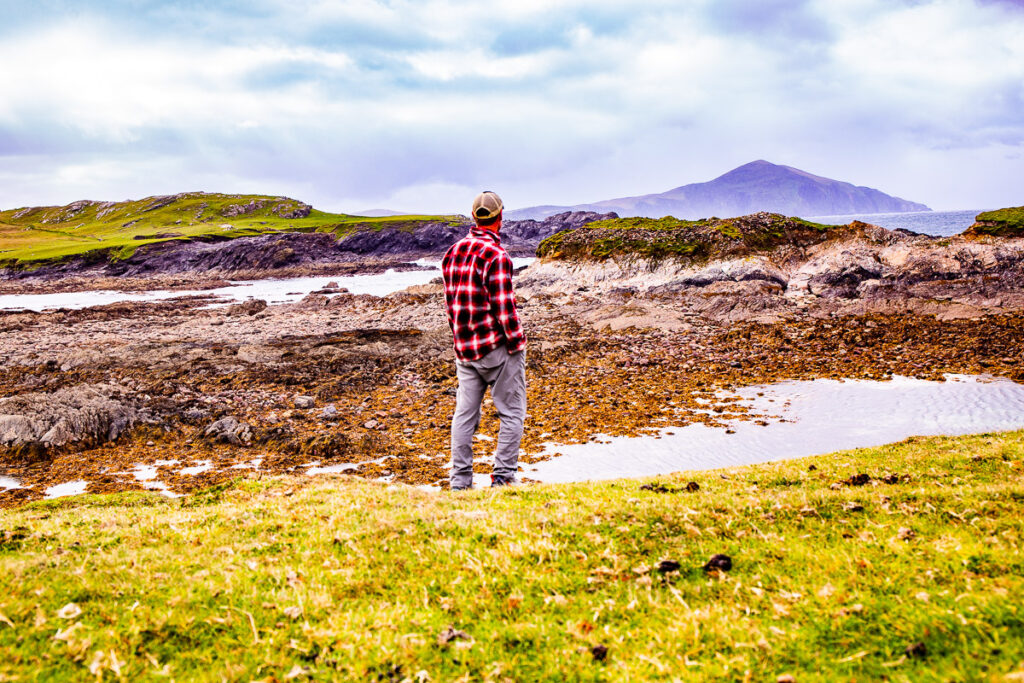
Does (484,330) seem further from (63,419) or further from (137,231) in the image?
(137,231)

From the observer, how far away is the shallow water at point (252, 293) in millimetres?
68500

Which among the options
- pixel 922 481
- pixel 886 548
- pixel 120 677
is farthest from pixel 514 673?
pixel 922 481

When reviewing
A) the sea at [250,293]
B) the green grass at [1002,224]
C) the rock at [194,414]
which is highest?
the green grass at [1002,224]

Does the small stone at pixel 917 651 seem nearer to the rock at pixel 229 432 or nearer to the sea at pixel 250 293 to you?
the rock at pixel 229 432

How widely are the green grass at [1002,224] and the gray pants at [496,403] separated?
2061 inches

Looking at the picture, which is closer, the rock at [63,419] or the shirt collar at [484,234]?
the shirt collar at [484,234]

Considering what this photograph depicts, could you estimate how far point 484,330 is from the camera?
35.6ft

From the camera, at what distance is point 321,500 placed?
10.5 metres

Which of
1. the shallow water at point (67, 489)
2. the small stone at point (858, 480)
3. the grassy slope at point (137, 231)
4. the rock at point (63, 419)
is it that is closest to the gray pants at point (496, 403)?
the small stone at point (858, 480)

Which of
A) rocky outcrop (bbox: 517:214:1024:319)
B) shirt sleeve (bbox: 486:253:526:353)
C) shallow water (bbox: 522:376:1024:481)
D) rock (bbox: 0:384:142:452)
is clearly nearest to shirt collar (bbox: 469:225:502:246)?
shirt sleeve (bbox: 486:253:526:353)

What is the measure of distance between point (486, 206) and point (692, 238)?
50.5m

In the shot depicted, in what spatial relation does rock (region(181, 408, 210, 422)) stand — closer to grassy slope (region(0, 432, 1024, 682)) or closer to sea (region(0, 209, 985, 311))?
grassy slope (region(0, 432, 1024, 682))

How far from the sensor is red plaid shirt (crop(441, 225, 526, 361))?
10.6 metres

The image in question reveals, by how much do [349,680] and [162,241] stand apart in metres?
140
